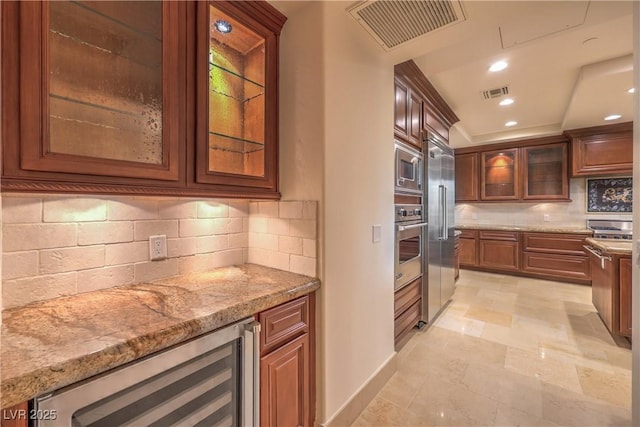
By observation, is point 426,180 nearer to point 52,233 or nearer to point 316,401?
point 316,401

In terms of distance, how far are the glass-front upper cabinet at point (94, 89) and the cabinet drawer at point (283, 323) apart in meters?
0.73

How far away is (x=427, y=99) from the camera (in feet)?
9.49

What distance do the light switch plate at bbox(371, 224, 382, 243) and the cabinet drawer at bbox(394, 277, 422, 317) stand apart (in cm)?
69

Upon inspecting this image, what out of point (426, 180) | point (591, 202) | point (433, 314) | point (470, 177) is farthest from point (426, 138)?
point (591, 202)

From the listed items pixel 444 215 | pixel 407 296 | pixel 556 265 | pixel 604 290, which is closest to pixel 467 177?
pixel 556 265

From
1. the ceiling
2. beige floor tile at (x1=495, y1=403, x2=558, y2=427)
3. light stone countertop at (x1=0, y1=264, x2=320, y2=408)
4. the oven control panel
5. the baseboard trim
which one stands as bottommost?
beige floor tile at (x1=495, y1=403, x2=558, y2=427)

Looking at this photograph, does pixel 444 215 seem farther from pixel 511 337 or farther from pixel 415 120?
pixel 511 337

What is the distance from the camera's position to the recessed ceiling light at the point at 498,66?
2660mm

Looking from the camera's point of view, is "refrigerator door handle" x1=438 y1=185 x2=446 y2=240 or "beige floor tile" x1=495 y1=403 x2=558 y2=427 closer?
"beige floor tile" x1=495 y1=403 x2=558 y2=427

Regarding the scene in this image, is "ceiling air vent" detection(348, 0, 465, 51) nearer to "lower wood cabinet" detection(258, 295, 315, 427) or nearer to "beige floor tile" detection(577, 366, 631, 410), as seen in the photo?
"lower wood cabinet" detection(258, 295, 315, 427)

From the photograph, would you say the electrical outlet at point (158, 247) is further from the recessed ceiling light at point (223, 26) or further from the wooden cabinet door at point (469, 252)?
the wooden cabinet door at point (469, 252)

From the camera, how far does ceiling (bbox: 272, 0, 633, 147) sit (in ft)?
5.39

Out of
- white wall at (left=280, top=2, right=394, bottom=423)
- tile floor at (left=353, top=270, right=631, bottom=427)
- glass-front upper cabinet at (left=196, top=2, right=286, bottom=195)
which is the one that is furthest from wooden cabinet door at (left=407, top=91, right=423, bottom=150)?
tile floor at (left=353, top=270, right=631, bottom=427)

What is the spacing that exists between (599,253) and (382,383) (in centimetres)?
281
